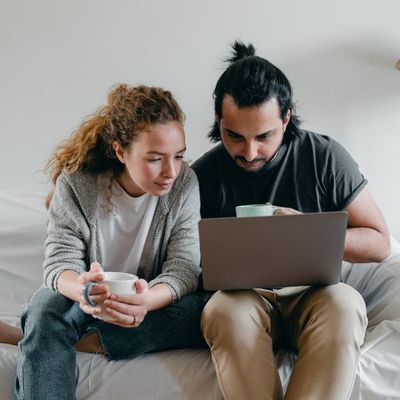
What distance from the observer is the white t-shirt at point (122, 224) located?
145cm

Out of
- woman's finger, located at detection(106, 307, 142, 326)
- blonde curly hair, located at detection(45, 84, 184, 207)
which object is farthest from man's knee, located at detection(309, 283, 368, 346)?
blonde curly hair, located at detection(45, 84, 184, 207)

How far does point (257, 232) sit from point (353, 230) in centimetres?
38

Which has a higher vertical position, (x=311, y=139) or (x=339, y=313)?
(x=311, y=139)

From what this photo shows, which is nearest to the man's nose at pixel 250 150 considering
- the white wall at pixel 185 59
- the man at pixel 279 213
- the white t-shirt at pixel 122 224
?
the man at pixel 279 213

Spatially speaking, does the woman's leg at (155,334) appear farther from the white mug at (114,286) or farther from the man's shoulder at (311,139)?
the man's shoulder at (311,139)

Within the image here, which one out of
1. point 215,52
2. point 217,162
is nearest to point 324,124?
point 215,52

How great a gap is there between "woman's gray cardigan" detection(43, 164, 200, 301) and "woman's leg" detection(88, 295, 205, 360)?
0.16 feet

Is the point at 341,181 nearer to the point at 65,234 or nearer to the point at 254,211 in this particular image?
the point at 254,211

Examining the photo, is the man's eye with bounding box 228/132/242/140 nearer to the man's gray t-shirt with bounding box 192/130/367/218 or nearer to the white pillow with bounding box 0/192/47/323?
the man's gray t-shirt with bounding box 192/130/367/218

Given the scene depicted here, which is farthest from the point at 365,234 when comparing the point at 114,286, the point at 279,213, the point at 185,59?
the point at 185,59

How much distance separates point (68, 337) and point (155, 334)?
0.18 m

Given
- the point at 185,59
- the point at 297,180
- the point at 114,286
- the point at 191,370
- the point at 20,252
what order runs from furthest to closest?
the point at 185,59 < the point at 20,252 < the point at 297,180 < the point at 191,370 < the point at 114,286

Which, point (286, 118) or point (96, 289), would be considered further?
point (286, 118)

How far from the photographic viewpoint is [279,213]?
1.29 meters
